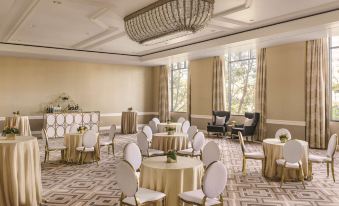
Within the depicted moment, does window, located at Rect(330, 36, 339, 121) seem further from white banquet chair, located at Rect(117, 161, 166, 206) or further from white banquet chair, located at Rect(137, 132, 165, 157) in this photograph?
white banquet chair, located at Rect(117, 161, 166, 206)

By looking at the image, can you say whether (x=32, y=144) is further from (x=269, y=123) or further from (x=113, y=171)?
(x=269, y=123)

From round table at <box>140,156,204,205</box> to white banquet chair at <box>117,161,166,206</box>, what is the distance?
13 cm

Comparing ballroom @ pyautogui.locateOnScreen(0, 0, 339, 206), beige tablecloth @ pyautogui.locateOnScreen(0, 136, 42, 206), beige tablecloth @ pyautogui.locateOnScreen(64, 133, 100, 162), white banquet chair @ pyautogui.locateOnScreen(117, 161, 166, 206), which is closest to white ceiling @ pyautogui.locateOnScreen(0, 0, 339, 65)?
ballroom @ pyautogui.locateOnScreen(0, 0, 339, 206)

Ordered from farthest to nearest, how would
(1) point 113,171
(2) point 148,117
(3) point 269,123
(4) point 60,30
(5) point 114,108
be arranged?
(2) point 148,117, (5) point 114,108, (3) point 269,123, (4) point 60,30, (1) point 113,171

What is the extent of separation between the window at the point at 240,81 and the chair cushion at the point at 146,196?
8.97 meters

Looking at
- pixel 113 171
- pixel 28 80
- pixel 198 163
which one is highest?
pixel 28 80

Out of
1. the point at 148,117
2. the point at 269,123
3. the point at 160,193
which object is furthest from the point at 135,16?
the point at 148,117

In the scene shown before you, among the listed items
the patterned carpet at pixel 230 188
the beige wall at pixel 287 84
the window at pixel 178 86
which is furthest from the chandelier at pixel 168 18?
the window at pixel 178 86

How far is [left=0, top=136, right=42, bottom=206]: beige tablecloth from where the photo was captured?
4.05 meters

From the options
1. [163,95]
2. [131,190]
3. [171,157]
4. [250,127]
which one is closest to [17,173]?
[131,190]

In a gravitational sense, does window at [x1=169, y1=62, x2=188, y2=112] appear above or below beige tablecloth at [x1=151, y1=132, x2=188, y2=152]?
above

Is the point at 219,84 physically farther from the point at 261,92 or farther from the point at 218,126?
the point at 261,92

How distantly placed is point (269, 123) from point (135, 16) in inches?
261

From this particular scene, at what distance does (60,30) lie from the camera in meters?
8.73
